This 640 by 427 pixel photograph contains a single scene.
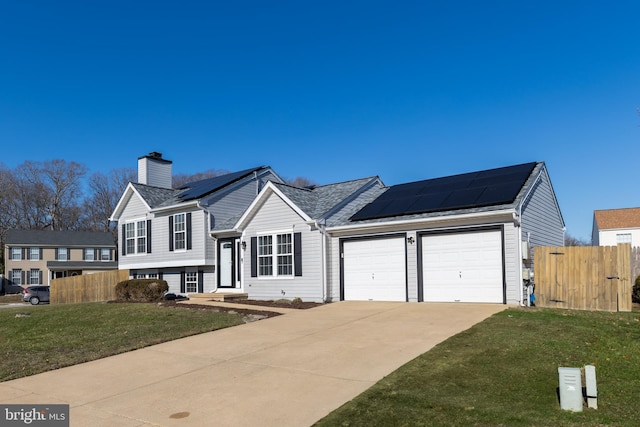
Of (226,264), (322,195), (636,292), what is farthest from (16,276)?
(636,292)

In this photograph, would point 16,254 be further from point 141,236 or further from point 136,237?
point 141,236

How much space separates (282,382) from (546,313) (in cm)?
787

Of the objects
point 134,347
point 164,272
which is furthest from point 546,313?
point 164,272

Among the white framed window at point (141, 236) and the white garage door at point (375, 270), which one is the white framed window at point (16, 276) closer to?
the white framed window at point (141, 236)

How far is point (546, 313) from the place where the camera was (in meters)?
12.2

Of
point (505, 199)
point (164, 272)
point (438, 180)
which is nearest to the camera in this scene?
point (505, 199)

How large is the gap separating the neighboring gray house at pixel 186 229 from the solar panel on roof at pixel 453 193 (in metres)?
7.20

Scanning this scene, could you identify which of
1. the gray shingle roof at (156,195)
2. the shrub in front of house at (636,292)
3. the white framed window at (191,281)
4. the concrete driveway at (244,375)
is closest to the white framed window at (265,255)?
the white framed window at (191,281)

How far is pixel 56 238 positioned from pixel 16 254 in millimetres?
4037

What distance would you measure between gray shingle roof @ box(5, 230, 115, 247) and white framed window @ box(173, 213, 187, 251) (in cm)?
3510

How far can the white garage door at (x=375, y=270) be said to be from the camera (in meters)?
16.5

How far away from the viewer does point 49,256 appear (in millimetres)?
52281

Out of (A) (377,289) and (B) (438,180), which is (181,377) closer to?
(A) (377,289)

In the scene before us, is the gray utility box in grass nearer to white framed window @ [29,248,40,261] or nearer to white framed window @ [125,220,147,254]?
white framed window @ [125,220,147,254]
